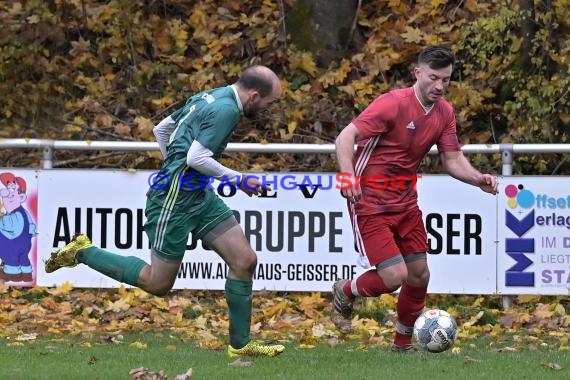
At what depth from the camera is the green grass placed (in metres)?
7.71

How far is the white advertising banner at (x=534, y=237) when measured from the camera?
38.9 feet

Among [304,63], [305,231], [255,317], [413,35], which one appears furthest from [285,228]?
[413,35]

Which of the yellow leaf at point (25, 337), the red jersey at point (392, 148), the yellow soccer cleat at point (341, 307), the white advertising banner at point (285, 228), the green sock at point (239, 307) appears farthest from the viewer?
the white advertising banner at point (285, 228)

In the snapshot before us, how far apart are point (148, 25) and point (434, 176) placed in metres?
5.93

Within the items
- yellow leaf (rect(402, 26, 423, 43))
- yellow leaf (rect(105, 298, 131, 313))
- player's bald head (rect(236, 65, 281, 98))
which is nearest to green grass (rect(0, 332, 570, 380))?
player's bald head (rect(236, 65, 281, 98))

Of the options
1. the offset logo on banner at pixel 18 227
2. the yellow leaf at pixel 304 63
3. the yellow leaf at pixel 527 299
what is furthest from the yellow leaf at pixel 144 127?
the yellow leaf at pixel 527 299

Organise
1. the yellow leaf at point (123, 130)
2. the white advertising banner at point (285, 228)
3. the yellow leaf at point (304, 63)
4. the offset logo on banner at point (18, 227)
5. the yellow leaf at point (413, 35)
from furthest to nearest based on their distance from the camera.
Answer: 1. the yellow leaf at point (413, 35)
2. the yellow leaf at point (304, 63)
3. the yellow leaf at point (123, 130)
4. the offset logo on banner at point (18, 227)
5. the white advertising banner at point (285, 228)

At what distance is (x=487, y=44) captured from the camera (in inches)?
567

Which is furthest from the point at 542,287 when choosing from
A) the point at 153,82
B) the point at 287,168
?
the point at 153,82

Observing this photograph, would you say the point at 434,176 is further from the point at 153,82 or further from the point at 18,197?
the point at 153,82

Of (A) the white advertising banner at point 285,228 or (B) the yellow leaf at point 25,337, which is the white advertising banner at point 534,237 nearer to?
(A) the white advertising banner at point 285,228

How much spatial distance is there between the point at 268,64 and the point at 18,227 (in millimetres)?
4810

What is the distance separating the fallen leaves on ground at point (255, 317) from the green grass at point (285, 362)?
277 millimetres

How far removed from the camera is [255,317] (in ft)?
38.0
